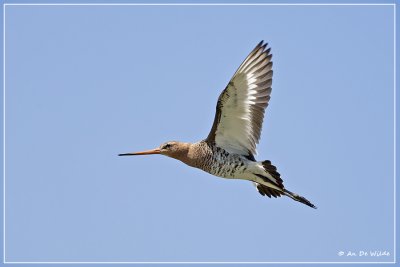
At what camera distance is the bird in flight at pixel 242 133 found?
1416 cm

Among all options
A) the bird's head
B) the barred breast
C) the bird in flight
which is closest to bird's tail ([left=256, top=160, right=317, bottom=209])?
the bird in flight

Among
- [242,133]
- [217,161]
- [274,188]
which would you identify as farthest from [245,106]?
[274,188]

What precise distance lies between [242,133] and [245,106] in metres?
0.38

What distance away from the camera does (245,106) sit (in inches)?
563

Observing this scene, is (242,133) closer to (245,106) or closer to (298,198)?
(245,106)

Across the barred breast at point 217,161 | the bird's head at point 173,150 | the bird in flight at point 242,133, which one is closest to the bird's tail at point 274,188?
the bird in flight at point 242,133

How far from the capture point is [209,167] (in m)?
14.3

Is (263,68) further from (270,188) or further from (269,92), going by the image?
(270,188)

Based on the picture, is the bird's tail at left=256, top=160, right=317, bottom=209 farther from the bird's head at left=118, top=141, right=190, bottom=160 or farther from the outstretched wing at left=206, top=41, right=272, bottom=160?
the bird's head at left=118, top=141, right=190, bottom=160

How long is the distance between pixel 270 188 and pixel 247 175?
2.23ft

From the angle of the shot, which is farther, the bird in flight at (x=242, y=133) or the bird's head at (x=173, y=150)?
the bird's head at (x=173, y=150)

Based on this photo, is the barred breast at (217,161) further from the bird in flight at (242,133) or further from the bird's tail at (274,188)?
the bird's tail at (274,188)

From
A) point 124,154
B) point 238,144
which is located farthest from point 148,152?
point 238,144

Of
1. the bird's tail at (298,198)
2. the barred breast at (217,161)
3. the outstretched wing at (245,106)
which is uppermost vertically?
the outstretched wing at (245,106)
